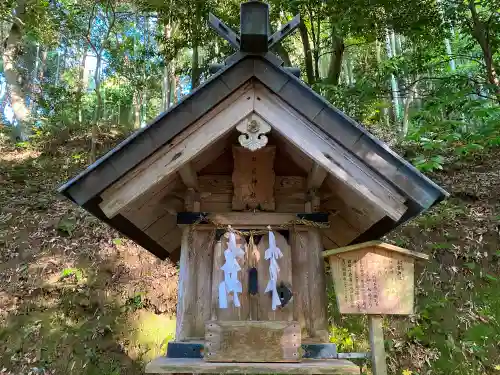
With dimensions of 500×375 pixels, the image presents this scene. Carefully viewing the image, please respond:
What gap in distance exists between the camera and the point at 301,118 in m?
3.10

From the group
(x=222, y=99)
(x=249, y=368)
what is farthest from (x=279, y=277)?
(x=222, y=99)

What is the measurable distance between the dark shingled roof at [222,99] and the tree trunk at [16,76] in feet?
46.5

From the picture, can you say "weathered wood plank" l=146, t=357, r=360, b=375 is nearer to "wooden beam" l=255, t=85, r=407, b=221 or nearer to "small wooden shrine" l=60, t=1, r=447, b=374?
"small wooden shrine" l=60, t=1, r=447, b=374

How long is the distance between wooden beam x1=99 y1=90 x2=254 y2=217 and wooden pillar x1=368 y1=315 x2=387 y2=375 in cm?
179

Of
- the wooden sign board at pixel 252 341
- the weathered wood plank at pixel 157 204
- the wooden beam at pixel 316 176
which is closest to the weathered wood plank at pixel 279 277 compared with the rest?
the wooden sign board at pixel 252 341

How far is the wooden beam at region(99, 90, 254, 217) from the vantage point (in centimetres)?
311

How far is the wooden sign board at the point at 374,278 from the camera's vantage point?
315 cm

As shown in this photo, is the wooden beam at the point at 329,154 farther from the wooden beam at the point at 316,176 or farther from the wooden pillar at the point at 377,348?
the wooden pillar at the point at 377,348

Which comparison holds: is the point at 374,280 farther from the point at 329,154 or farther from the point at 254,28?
the point at 254,28

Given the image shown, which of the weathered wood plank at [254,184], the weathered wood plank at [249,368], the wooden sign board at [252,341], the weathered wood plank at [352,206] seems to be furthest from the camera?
the weathered wood plank at [254,184]

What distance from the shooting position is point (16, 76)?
15.7 m

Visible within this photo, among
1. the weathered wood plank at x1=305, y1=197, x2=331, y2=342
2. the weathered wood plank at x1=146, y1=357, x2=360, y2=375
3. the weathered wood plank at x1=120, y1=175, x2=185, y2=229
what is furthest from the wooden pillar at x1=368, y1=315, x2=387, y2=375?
the weathered wood plank at x1=120, y1=175, x2=185, y2=229

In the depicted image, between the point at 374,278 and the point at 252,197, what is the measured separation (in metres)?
1.24

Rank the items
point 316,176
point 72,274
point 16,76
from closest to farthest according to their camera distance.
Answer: point 316,176 < point 72,274 < point 16,76
